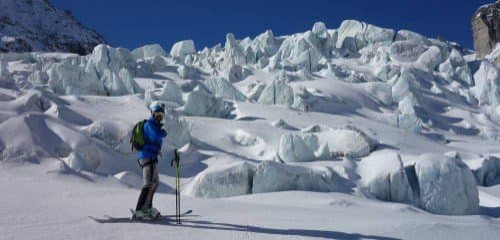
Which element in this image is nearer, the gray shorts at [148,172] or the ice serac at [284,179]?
the gray shorts at [148,172]

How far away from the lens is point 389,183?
55.1ft

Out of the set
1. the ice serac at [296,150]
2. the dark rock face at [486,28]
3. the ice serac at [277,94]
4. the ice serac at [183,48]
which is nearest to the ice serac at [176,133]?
the ice serac at [296,150]

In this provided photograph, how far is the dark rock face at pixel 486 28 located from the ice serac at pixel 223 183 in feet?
215

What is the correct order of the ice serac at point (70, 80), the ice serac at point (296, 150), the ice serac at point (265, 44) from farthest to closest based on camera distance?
1. the ice serac at point (265, 44)
2. the ice serac at point (70, 80)
3. the ice serac at point (296, 150)

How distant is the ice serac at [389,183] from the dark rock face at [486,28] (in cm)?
6101

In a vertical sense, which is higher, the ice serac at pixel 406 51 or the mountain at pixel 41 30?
the mountain at pixel 41 30

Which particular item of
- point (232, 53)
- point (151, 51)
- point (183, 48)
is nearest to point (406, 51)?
point (232, 53)

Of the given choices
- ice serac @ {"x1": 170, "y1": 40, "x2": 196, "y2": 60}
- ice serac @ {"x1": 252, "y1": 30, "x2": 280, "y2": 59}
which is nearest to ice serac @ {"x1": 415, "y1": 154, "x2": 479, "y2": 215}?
ice serac @ {"x1": 252, "y1": 30, "x2": 280, "y2": 59}

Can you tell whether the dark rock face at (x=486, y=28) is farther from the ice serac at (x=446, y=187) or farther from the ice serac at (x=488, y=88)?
the ice serac at (x=446, y=187)

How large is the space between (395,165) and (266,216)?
423 inches

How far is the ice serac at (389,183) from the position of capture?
16312 mm

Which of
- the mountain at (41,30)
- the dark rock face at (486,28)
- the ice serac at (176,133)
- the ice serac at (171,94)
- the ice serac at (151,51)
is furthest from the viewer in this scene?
the mountain at (41,30)

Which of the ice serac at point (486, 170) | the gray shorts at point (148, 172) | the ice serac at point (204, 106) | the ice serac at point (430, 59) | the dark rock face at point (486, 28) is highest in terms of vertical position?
the dark rock face at point (486, 28)

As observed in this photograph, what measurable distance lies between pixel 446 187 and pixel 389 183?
1.80 m
